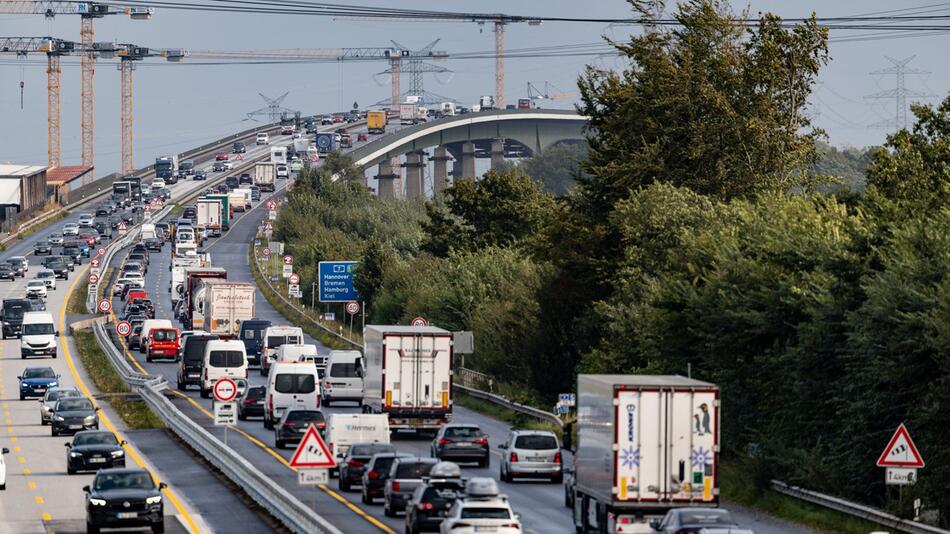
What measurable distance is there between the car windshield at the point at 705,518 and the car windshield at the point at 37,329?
2846 inches

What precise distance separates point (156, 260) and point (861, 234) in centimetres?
12001

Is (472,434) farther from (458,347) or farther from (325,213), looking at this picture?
(325,213)

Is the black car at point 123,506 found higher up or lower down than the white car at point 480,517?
lower down

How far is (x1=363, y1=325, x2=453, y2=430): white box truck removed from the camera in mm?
55094

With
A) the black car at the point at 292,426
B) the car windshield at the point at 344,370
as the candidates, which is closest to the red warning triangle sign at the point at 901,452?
the black car at the point at 292,426

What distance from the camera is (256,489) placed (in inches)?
1593

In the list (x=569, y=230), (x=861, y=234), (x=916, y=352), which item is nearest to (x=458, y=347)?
(x=569, y=230)

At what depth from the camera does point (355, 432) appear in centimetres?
4628

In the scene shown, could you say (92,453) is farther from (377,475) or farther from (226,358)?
(226,358)

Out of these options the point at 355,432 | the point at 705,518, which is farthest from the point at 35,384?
the point at 705,518

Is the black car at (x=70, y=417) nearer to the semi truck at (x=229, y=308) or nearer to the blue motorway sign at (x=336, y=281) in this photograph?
the semi truck at (x=229, y=308)

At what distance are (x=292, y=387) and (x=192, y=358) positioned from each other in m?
17.2

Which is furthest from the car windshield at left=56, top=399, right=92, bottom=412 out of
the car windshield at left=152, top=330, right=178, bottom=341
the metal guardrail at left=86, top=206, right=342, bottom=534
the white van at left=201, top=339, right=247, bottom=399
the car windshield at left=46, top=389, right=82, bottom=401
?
the car windshield at left=152, top=330, right=178, bottom=341

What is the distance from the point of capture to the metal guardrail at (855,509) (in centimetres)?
3291
